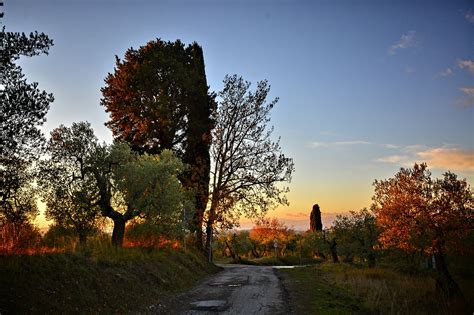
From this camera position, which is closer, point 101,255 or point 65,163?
point 101,255

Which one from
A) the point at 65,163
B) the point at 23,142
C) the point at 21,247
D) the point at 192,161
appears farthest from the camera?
the point at 192,161

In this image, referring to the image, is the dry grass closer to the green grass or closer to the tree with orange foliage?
the green grass

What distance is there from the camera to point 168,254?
1986 cm

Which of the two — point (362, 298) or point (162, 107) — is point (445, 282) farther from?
point (162, 107)

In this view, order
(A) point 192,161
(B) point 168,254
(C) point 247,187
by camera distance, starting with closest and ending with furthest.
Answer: (B) point 168,254 < (C) point 247,187 < (A) point 192,161

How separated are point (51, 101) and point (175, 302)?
896 cm

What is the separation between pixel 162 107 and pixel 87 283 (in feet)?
68.9

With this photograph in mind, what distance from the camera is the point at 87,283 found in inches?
417

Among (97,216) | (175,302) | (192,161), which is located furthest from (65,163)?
(192,161)

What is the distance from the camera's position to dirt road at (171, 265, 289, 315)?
11430 mm

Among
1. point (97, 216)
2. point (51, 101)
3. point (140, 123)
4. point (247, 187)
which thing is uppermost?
point (140, 123)

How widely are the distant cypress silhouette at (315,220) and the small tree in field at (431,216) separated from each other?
42.6 m

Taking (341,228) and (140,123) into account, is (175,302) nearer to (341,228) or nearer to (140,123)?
(140,123)

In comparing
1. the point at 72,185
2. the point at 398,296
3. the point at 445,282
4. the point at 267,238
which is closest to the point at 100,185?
the point at 72,185
